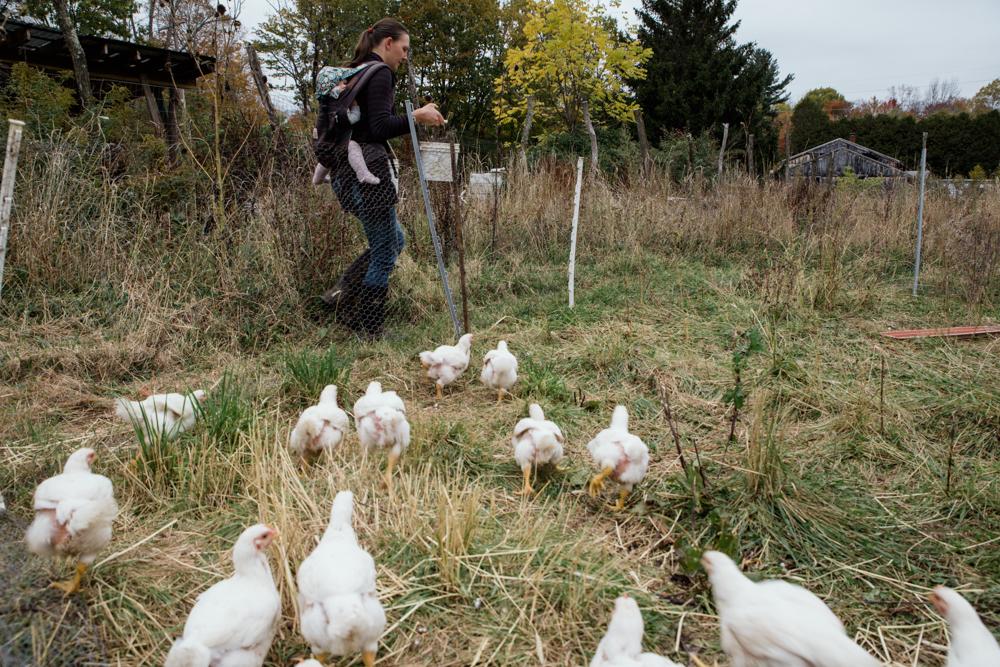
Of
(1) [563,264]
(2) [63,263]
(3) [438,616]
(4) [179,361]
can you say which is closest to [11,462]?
(4) [179,361]

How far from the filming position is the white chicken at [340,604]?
1583 millimetres

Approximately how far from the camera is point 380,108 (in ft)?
13.5

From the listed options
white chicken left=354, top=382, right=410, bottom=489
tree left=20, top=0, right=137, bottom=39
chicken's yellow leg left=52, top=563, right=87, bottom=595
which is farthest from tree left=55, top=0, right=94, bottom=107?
tree left=20, top=0, right=137, bottom=39

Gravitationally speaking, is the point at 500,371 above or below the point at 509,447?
above

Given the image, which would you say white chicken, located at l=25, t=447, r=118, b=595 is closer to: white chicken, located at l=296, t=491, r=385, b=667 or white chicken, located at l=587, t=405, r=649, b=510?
white chicken, located at l=296, t=491, r=385, b=667

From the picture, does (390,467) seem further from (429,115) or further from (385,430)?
(429,115)

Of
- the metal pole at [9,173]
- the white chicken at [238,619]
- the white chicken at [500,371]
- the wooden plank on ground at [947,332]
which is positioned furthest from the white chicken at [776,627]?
the wooden plank on ground at [947,332]

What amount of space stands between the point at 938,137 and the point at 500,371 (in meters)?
25.0

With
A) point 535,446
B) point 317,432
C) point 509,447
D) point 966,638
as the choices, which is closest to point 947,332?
point 509,447

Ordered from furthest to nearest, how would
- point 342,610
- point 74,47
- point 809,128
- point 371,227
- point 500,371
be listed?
point 809,128
point 74,47
point 371,227
point 500,371
point 342,610

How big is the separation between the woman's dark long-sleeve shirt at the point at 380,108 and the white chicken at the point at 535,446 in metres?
2.40

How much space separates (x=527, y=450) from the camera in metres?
2.65

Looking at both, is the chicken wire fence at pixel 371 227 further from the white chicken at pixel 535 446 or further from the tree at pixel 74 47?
the tree at pixel 74 47

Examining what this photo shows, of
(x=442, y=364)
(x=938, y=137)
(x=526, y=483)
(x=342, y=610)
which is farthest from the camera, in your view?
(x=938, y=137)
